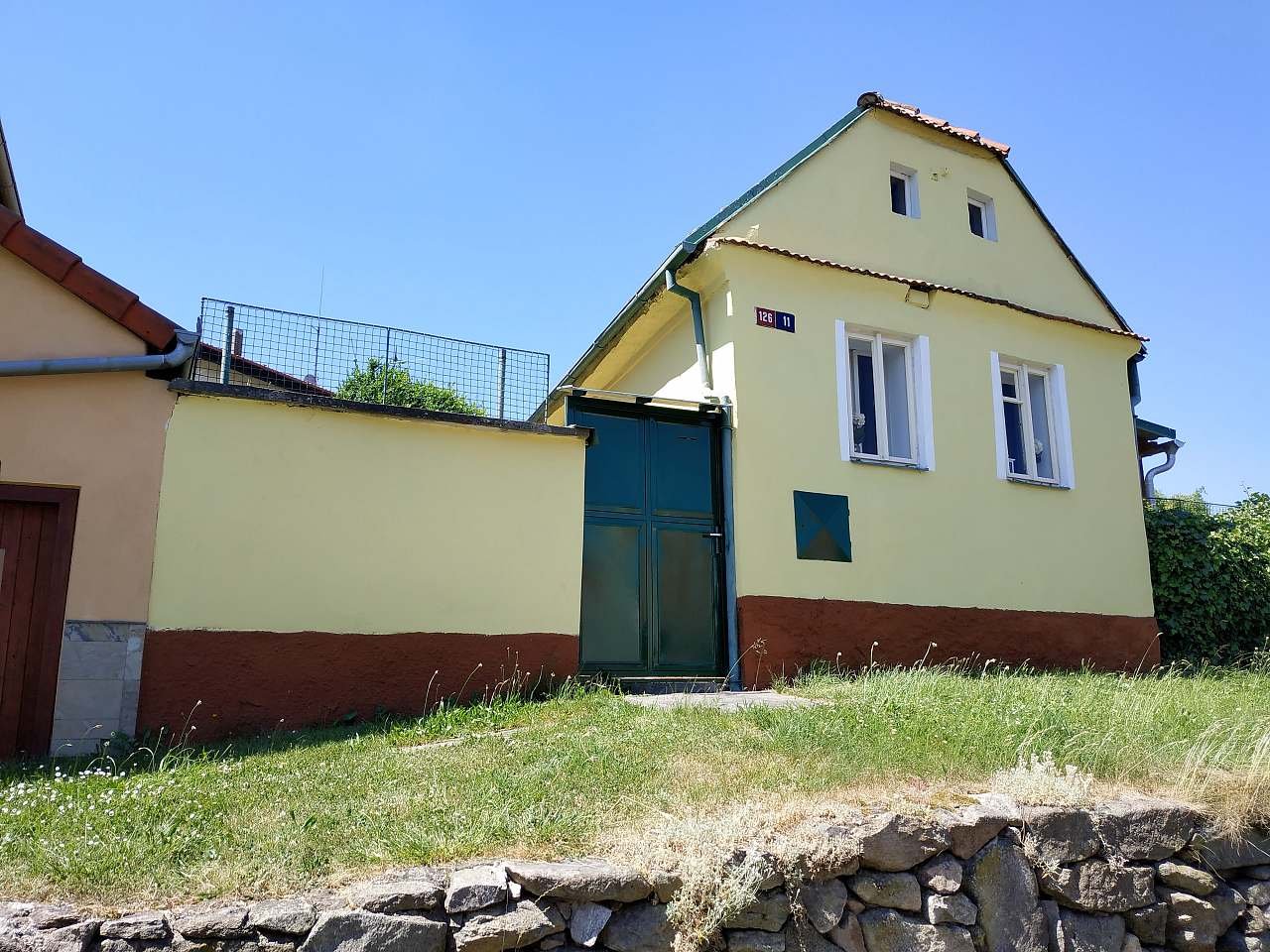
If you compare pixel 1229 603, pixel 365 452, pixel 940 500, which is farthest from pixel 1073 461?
pixel 365 452

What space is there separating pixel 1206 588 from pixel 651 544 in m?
7.79

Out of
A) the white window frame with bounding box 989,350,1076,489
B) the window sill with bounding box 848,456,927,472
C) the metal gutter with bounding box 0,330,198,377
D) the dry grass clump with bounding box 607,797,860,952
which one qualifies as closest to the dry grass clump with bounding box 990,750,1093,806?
the dry grass clump with bounding box 607,797,860,952

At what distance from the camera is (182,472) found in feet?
23.4

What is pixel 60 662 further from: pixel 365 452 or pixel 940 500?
pixel 940 500

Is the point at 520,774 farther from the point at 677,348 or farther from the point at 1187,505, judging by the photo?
the point at 1187,505

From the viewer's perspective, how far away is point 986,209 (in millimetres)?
12078

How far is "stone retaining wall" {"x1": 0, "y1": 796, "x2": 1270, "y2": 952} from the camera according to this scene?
143 inches

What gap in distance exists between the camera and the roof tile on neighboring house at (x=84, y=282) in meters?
7.02

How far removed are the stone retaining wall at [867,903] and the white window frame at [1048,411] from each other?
6.18 meters

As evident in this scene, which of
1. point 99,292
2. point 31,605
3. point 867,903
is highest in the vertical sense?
point 99,292

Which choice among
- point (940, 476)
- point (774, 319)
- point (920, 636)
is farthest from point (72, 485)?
point (940, 476)

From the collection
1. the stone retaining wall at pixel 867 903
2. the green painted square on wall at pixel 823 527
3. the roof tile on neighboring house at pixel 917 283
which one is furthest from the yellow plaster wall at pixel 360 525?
the stone retaining wall at pixel 867 903

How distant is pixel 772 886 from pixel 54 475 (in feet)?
19.0

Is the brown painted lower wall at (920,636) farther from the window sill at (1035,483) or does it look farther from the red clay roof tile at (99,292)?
the red clay roof tile at (99,292)
